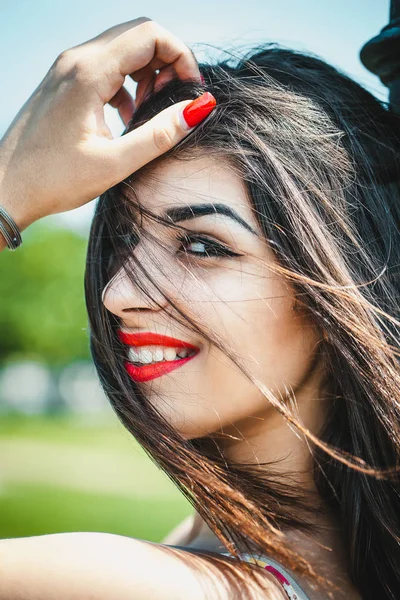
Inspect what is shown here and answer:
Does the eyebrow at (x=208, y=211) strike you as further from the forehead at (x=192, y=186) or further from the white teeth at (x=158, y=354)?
the white teeth at (x=158, y=354)

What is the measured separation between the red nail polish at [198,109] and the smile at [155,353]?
2.54 ft

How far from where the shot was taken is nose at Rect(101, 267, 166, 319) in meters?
2.10

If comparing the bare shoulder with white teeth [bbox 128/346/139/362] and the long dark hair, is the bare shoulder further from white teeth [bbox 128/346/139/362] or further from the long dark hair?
white teeth [bbox 128/346/139/362]

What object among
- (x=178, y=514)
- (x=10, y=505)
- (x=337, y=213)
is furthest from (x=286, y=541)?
(x=178, y=514)

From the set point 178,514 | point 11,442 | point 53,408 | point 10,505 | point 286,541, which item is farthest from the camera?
point 53,408

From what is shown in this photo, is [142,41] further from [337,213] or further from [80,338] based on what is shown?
[80,338]

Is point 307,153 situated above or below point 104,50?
below

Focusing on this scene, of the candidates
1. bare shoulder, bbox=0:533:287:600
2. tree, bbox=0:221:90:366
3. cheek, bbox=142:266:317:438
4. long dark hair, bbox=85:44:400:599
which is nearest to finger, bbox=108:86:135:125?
long dark hair, bbox=85:44:400:599

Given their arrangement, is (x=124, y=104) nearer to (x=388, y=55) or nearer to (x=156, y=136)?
(x=156, y=136)

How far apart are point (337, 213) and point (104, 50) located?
982 millimetres

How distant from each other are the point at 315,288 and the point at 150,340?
59cm

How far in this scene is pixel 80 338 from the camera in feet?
134

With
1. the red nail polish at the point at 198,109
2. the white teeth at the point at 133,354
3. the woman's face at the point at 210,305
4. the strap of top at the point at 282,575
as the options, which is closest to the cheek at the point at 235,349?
the woman's face at the point at 210,305

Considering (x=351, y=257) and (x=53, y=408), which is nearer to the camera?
(x=351, y=257)
